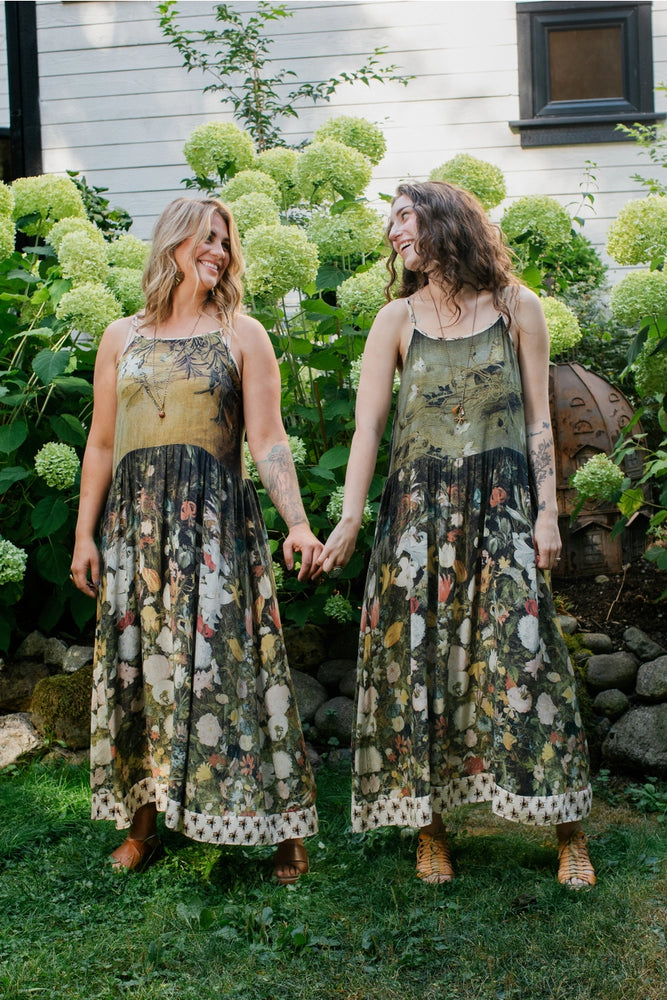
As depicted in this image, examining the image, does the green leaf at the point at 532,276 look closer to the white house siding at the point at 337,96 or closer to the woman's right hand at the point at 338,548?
the woman's right hand at the point at 338,548

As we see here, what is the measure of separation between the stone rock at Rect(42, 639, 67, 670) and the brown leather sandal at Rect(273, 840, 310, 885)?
1.53 meters

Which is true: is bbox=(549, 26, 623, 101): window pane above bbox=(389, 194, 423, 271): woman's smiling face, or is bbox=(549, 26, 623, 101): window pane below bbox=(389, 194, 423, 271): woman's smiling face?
above

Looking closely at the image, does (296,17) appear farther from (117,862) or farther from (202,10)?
(117,862)

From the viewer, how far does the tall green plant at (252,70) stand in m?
5.73

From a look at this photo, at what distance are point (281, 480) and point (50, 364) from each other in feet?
3.38

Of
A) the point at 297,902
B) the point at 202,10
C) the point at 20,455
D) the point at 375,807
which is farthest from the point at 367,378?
the point at 202,10

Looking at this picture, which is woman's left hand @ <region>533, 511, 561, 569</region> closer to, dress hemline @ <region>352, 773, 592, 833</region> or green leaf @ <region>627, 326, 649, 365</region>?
dress hemline @ <region>352, 773, 592, 833</region>

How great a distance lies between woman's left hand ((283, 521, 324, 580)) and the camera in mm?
2516

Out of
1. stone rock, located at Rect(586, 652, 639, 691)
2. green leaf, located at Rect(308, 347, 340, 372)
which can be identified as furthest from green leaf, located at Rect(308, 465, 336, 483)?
stone rock, located at Rect(586, 652, 639, 691)

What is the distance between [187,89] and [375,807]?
5.08 meters

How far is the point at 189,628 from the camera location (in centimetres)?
251

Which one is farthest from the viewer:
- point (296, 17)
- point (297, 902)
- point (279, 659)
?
point (296, 17)

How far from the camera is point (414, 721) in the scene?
98.7 inches

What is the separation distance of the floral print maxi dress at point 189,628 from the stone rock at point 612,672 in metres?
1.49
